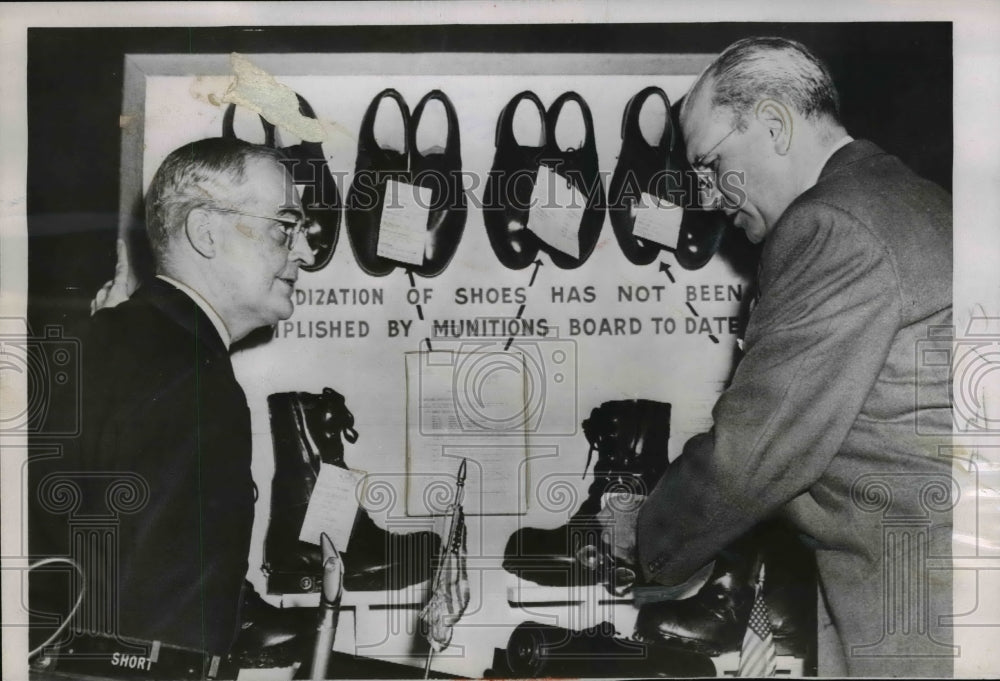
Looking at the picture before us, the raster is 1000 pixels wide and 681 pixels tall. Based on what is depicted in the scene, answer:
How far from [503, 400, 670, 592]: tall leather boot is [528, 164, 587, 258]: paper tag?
51 centimetres

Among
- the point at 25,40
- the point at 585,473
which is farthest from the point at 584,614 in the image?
the point at 25,40

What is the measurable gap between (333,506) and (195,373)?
0.58 m

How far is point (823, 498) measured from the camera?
2.38 m

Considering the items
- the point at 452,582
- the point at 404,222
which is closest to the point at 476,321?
the point at 404,222

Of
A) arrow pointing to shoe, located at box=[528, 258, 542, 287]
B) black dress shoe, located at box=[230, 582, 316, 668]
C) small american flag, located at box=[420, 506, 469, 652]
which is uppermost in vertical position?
arrow pointing to shoe, located at box=[528, 258, 542, 287]

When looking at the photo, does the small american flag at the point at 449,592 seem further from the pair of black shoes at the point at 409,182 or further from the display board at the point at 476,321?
the pair of black shoes at the point at 409,182

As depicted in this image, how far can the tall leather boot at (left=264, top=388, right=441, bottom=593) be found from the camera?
244 cm

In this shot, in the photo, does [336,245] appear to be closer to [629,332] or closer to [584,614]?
[629,332]

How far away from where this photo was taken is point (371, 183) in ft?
8.05

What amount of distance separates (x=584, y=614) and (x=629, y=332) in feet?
2.87

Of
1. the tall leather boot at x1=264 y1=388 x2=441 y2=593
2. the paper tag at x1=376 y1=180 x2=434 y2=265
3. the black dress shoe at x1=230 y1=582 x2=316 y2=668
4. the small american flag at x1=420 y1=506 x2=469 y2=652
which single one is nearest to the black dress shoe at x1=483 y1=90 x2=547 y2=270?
the paper tag at x1=376 y1=180 x2=434 y2=265

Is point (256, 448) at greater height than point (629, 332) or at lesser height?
lesser

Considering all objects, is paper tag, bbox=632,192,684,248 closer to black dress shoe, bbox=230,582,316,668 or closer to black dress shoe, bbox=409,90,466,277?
black dress shoe, bbox=409,90,466,277

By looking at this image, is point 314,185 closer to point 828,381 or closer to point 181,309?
point 181,309
